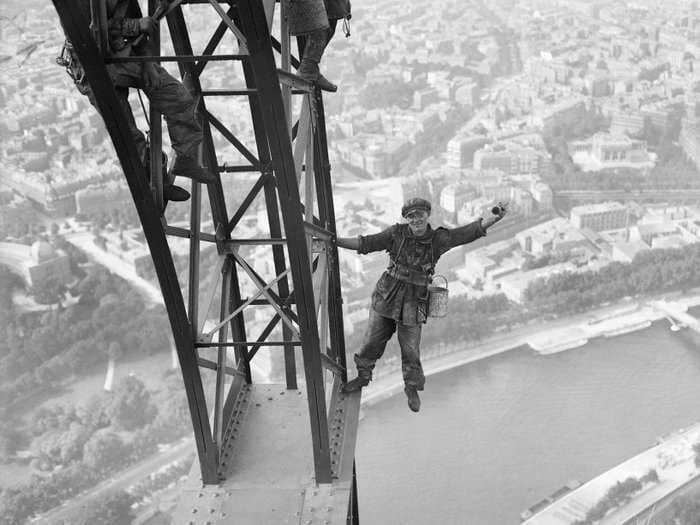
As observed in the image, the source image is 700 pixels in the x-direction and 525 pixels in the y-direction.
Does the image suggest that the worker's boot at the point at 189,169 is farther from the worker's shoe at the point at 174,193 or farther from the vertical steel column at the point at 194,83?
the vertical steel column at the point at 194,83

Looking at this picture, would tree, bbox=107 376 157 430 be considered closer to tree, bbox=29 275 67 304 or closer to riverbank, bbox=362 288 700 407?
tree, bbox=29 275 67 304

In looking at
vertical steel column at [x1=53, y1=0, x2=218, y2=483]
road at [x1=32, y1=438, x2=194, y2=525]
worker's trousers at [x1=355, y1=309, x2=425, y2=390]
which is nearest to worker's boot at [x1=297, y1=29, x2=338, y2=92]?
vertical steel column at [x1=53, y1=0, x2=218, y2=483]

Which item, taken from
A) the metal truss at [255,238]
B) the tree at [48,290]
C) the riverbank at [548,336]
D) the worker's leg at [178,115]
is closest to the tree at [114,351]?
the tree at [48,290]

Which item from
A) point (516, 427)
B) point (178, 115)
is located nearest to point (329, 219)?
point (178, 115)

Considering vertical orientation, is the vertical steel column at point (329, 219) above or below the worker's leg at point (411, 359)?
above

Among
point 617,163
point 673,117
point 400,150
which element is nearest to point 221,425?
point 400,150

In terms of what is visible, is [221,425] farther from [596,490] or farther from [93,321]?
[93,321]

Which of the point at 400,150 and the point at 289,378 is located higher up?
the point at 289,378
